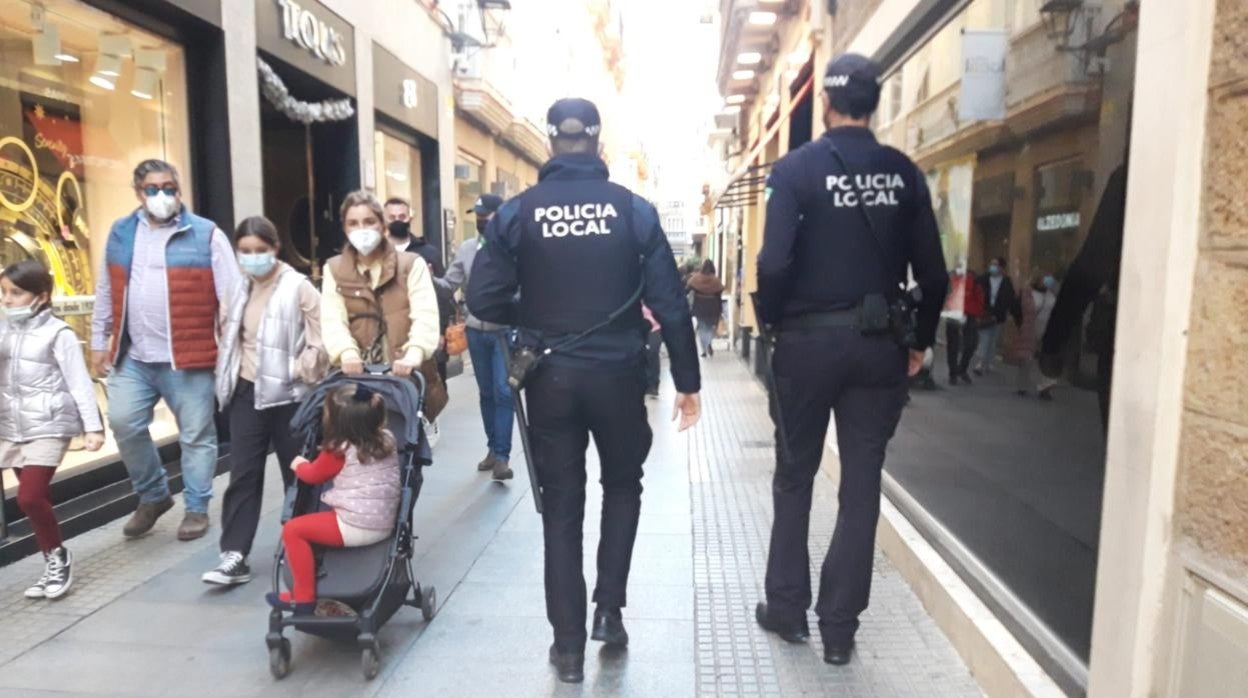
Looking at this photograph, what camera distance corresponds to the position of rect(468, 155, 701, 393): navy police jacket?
Answer: 3.04 m

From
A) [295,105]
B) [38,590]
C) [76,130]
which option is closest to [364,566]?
[38,590]

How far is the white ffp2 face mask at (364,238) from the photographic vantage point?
3.93 metres

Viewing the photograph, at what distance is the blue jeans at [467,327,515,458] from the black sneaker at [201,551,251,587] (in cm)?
220

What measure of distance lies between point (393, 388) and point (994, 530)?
2.52 metres

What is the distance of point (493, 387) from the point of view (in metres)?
6.18

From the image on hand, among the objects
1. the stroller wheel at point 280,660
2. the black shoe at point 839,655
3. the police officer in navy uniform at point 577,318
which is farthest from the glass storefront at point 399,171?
the black shoe at point 839,655

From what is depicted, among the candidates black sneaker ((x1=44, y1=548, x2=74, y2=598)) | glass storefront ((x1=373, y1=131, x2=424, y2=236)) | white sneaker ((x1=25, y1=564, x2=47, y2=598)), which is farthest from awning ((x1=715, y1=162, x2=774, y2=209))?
white sneaker ((x1=25, y1=564, x2=47, y2=598))

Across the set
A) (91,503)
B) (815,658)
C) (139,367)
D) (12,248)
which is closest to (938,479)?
(815,658)

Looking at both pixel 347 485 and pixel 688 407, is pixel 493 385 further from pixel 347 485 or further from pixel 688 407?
pixel 688 407

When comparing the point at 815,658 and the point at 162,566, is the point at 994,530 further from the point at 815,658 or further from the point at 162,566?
the point at 162,566

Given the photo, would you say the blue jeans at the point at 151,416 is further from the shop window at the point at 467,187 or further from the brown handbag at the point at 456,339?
the shop window at the point at 467,187

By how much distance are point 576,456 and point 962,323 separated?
6.62 ft

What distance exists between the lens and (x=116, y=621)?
379 centimetres

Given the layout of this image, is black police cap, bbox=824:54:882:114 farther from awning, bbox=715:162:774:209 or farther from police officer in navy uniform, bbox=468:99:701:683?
awning, bbox=715:162:774:209
